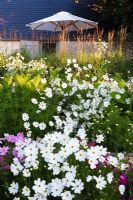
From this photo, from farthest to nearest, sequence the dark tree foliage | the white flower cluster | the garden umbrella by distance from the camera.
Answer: the dark tree foliage, the garden umbrella, the white flower cluster

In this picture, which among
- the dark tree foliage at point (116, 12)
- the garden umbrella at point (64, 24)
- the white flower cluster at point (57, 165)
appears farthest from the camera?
the dark tree foliage at point (116, 12)

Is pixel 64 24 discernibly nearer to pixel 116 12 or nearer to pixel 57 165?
pixel 116 12

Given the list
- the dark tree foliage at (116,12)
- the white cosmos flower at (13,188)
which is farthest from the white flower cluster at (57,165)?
the dark tree foliage at (116,12)

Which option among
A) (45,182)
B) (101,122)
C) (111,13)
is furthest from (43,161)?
(111,13)

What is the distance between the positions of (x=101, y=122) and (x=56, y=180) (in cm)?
172

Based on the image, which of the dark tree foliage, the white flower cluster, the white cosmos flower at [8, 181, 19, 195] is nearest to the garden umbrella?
the dark tree foliage

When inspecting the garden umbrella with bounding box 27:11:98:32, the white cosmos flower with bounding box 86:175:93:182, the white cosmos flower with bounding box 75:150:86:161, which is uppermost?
the garden umbrella with bounding box 27:11:98:32

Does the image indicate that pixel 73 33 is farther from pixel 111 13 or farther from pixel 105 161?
pixel 105 161

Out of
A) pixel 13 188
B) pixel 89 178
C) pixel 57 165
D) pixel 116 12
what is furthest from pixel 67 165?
pixel 116 12

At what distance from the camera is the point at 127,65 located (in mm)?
12055

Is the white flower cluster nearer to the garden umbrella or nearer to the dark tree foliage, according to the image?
the garden umbrella

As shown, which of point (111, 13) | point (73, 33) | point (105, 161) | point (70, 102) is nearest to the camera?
point (105, 161)

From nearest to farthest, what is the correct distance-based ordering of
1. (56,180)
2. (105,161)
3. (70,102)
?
(56,180)
(105,161)
(70,102)

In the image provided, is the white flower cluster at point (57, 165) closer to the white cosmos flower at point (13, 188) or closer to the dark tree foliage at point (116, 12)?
the white cosmos flower at point (13, 188)
